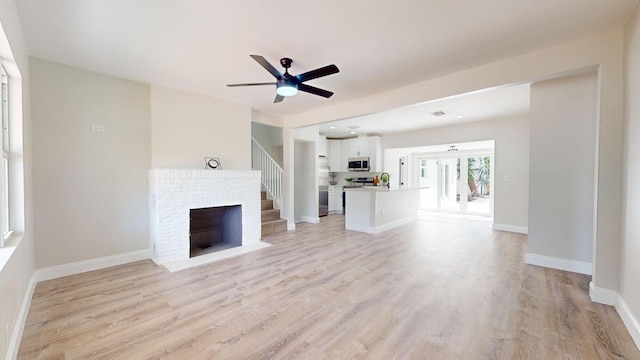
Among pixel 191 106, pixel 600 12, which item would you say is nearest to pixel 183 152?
pixel 191 106

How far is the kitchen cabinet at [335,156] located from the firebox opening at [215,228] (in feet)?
15.6

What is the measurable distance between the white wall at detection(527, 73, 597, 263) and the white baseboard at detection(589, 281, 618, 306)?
3.09 feet

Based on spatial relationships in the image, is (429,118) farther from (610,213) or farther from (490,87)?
(610,213)

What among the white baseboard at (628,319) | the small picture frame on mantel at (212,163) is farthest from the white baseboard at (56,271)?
the white baseboard at (628,319)

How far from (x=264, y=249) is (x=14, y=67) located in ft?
11.3

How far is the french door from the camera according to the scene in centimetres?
812

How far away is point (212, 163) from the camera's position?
4.43 m

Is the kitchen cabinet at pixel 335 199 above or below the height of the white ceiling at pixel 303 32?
below

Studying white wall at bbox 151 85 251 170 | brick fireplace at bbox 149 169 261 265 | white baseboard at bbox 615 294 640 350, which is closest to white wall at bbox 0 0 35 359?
brick fireplace at bbox 149 169 261 265

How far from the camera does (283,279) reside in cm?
303

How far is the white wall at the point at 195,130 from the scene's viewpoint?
385 cm

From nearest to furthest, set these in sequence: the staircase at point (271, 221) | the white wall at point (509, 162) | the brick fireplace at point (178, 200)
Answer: the brick fireplace at point (178, 200), the staircase at point (271, 221), the white wall at point (509, 162)

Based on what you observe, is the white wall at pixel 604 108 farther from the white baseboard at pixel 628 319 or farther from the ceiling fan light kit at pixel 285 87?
the ceiling fan light kit at pixel 285 87

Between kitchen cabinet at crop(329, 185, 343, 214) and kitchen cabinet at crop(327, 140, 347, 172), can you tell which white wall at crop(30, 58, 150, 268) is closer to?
kitchen cabinet at crop(329, 185, 343, 214)
